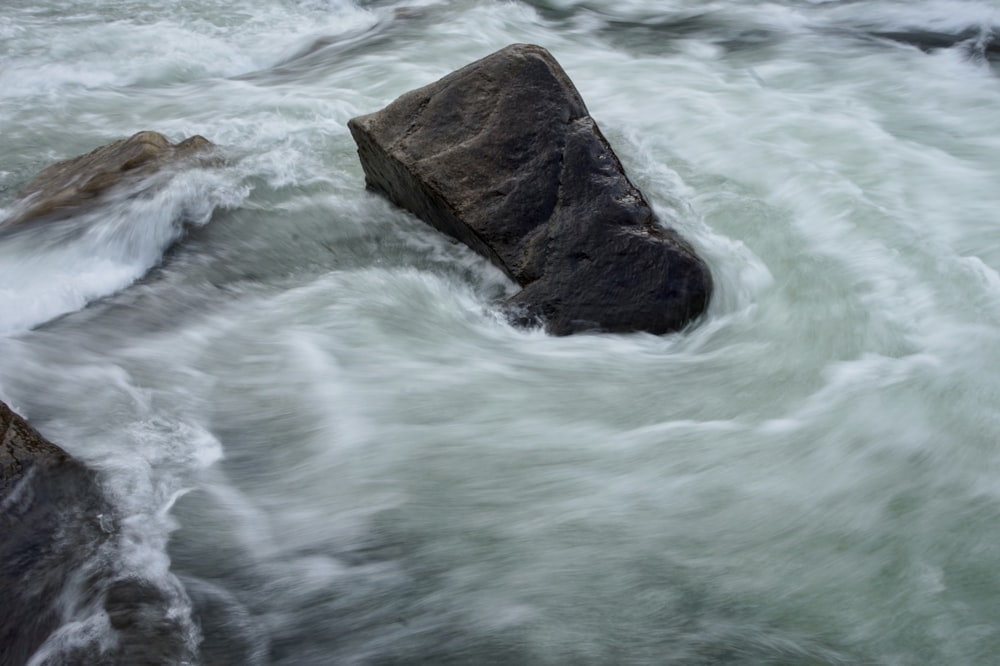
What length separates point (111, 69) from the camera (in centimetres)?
821

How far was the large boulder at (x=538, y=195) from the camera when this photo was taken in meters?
4.49

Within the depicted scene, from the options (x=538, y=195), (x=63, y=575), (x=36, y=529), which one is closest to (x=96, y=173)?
(x=538, y=195)

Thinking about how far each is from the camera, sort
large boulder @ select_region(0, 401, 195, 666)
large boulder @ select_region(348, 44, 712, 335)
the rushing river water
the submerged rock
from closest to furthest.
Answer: large boulder @ select_region(0, 401, 195, 666) → the rushing river water → large boulder @ select_region(348, 44, 712, 335) → the submerged rock

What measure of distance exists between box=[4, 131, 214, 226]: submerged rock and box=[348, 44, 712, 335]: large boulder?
127 cm

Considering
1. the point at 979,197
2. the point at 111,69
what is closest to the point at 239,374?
the point at 979,197

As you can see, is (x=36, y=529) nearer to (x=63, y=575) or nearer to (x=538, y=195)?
(x=63, y=575)

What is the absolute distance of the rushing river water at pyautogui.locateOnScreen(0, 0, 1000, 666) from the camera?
311 cm

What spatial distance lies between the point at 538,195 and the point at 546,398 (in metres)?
1.14

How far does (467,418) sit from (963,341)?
91.6 inches

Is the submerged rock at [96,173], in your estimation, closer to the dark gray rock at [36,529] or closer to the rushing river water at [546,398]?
the rushing river water at [546,398]

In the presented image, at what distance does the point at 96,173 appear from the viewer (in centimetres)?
559

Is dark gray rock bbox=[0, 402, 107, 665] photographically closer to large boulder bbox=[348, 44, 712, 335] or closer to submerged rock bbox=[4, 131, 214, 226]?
large boulder bbox=[348, 44, 712, 335]

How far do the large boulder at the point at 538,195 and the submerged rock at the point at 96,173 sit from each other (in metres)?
1.27

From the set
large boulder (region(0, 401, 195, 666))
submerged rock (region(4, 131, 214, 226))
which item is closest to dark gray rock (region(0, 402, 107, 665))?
large boulder (region(0, 401, 195, 666))
